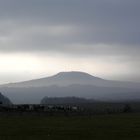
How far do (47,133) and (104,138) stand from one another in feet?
19.6

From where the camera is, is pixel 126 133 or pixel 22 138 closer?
pixel 22 138

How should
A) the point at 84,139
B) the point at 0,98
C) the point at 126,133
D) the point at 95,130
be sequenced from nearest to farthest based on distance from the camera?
the point at 84,139, the point at 126,133, the point at 95,130, the point at 0,98

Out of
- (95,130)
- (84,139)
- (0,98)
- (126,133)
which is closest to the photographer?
(84,139)

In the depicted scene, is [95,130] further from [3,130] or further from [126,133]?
[3,130]

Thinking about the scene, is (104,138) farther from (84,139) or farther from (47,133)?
(47,133)

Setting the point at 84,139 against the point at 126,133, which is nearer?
the point at 84,139

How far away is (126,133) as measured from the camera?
1574 inches

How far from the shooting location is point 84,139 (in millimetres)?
35812

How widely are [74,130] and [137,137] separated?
313 inches

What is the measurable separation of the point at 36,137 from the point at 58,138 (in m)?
1.80

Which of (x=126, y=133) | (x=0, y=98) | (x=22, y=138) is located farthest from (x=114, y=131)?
(x=0, y=98)

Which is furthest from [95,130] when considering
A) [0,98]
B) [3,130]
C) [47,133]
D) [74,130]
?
[0,98]

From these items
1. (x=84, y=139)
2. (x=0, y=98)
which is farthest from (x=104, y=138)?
(x=0, y=98)

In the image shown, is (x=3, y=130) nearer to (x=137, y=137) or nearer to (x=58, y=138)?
(x=58, y=138)
